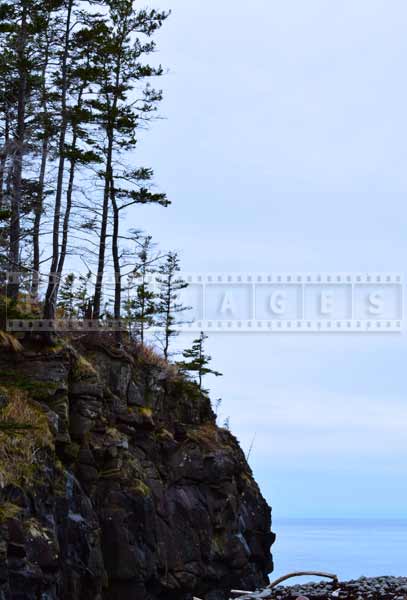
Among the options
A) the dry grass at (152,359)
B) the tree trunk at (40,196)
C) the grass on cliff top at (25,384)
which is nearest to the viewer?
the grass on cliff top at (25,384)

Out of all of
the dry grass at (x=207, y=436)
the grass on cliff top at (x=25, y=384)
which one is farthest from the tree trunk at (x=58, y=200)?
the dry grass at (x=207, y=436)

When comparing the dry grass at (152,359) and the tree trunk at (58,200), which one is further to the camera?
the dry grass at (152,359)

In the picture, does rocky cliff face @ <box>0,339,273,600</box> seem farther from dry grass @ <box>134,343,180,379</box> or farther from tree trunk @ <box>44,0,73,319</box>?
tree trunk @ <box>44,0,73,319</box>

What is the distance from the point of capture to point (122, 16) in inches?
1563

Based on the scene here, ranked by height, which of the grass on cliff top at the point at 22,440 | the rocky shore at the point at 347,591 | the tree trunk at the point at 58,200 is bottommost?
the rocky shore at the point at 347,591

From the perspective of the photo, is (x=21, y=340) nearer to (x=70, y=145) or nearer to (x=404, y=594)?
(x=70, y=145)

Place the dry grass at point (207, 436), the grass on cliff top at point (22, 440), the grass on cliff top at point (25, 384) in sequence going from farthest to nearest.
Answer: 1. the dry grass at point (207, 436)
2. the grass on cliff top at point (25, 384)
3. the grass on cliff top at point (22, 440)

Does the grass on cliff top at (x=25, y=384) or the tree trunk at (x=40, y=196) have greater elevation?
the tree trunk at (x=40, y=196)

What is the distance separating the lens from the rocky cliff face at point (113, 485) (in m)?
23.3

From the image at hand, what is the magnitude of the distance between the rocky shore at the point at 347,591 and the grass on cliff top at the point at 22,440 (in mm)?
6906

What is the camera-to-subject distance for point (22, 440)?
24047 millimetres

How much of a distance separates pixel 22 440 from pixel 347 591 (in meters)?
10.0

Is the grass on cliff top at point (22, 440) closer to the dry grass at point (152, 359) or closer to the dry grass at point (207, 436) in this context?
the dry grass at point (152, 359)

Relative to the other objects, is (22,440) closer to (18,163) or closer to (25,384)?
(25,384)
